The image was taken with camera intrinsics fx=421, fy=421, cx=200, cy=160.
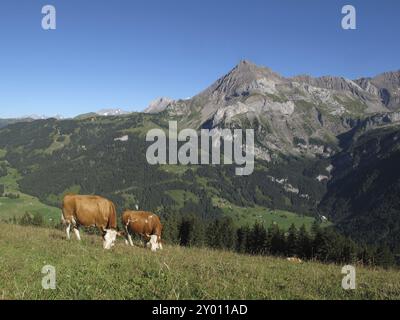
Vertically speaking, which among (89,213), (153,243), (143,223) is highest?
(89,213)

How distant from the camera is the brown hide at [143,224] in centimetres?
2905

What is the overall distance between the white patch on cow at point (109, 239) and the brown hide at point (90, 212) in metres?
1.22

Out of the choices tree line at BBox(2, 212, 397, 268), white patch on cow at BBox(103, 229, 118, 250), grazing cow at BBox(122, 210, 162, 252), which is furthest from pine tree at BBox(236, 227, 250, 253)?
white patch on cow at BBox(103, 229, 118, 250)

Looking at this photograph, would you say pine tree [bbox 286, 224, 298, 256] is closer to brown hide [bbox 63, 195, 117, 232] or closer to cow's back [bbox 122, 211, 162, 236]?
cow's back [bbox 122, 211, 162, 236]

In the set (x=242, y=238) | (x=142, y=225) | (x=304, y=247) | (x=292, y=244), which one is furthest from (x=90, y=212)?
(x=242, y=238)

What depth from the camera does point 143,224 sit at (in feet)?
96.8

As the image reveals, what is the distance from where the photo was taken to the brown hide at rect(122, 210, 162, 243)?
29045 millimetres

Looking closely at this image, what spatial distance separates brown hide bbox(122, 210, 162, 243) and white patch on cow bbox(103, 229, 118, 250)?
5.06 metres

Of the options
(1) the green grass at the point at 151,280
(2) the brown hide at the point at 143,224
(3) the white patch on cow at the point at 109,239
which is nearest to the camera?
(1) the green grass at the point at 151,280

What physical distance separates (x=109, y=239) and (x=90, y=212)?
279cm

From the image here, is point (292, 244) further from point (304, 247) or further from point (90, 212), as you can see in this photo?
point (90, 212)

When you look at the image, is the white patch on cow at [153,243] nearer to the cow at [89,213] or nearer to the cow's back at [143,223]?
the cow's back at [143,223]

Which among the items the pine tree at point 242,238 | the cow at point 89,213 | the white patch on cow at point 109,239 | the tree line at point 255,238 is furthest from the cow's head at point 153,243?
the pine tree at point 242,238
